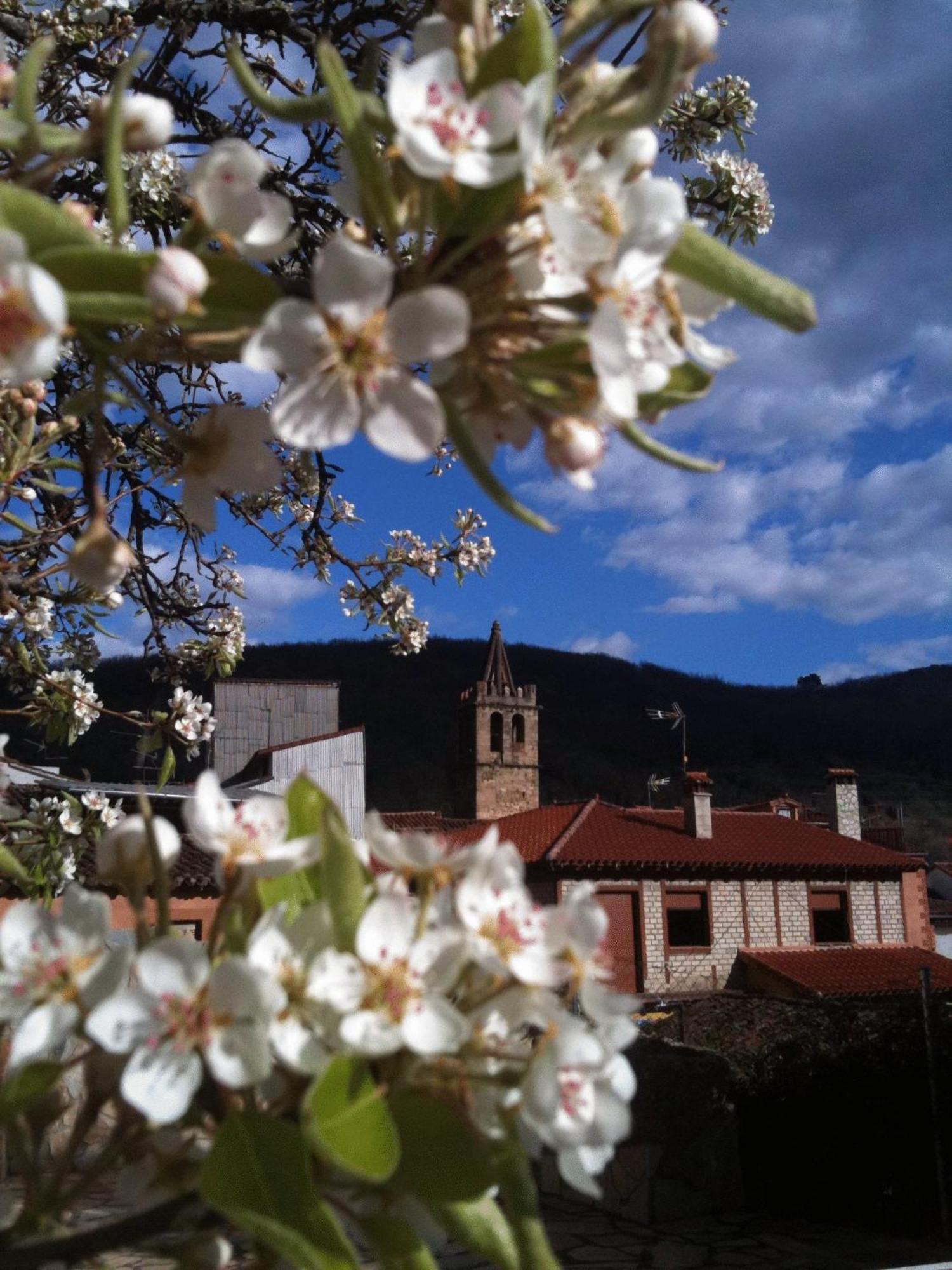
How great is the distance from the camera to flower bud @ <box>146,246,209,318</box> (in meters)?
0.43

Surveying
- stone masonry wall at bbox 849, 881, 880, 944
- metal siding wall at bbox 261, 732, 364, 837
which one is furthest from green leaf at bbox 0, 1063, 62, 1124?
stone masonry wall at bbox 849, 881, 880, 944

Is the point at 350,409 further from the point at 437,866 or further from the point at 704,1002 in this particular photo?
the point at 704,1002

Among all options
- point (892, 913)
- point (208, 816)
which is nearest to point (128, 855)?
point (208, 816)

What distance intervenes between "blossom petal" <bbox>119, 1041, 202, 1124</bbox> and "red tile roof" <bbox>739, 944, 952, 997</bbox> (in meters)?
14.6

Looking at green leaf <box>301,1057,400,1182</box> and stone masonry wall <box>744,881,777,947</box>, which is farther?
stone masonry wall <box>744,881,777,947</box>

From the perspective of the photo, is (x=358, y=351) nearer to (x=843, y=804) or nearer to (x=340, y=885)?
(x=340, y=885)

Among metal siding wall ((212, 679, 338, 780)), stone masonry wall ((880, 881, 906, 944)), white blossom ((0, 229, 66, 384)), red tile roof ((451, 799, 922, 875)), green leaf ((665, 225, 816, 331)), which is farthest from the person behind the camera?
stone masonry wall ((880, 881, 906, 944))

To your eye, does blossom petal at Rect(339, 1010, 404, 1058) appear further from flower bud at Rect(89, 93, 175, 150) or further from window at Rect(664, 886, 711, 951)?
window at Rect(664, 886, 711, 951)

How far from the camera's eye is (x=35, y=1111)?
473 mm

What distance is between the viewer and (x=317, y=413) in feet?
1.53

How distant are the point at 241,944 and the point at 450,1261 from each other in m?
6.19

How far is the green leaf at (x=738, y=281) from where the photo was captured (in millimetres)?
484

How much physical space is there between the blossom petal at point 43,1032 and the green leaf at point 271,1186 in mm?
80

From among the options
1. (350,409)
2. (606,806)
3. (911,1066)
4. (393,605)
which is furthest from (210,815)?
(606,806)
